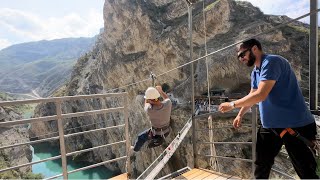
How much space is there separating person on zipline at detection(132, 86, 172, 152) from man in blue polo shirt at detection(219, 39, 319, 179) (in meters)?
2.01

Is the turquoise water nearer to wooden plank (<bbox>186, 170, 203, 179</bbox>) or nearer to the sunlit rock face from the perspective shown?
the sunlit rock face

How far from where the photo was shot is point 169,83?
34.9m

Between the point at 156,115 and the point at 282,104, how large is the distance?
2405 mm

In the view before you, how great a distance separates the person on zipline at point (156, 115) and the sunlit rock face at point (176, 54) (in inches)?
574

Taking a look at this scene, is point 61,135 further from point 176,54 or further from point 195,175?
point 176,54

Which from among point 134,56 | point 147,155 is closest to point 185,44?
point 134,56

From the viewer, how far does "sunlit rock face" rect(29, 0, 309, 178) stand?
2652cm

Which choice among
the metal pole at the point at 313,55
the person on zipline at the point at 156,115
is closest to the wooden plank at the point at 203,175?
the person on zipline at the point at 156,115

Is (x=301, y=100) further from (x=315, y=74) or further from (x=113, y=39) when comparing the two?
(x=113, y=39)

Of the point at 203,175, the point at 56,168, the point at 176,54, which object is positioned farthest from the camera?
the point at 56,168

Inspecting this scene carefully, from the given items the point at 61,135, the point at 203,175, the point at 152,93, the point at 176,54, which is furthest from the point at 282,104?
the point at 176,54

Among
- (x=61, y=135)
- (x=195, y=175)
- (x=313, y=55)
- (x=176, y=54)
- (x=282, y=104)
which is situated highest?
(x=176, y=54)

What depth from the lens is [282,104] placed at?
7.70ft

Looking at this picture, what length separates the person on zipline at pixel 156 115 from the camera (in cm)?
439
